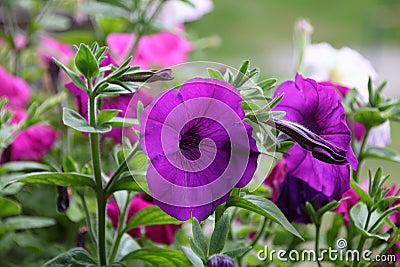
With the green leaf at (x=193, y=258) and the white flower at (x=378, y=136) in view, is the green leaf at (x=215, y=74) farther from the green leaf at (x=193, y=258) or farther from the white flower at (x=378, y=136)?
the white flower at (x=378, y=136)

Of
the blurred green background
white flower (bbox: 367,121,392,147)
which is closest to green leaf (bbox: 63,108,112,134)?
white flower (bbox: 367,121,392,147)

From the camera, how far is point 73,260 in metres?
0.35

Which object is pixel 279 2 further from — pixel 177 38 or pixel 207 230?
pixel 207 230

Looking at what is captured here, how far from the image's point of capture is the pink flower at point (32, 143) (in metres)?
0.59

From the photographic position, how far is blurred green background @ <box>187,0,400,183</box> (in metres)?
2.13

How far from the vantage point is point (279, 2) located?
2.52m

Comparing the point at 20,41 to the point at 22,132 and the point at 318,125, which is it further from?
the point at 318,125

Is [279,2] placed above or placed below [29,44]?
above

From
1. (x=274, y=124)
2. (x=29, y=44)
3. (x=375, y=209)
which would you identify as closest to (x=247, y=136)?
(x=274, y=124)

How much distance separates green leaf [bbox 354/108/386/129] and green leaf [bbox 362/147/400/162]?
0.03 meters

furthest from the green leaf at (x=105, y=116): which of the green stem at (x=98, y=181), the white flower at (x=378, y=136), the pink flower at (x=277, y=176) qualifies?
the white flower at (x=378, y=136)

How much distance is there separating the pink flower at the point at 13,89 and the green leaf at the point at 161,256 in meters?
0.30

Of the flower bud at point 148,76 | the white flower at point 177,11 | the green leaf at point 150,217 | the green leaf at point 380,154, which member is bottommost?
the green leaf at point 150,217

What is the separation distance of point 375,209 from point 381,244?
47mm
